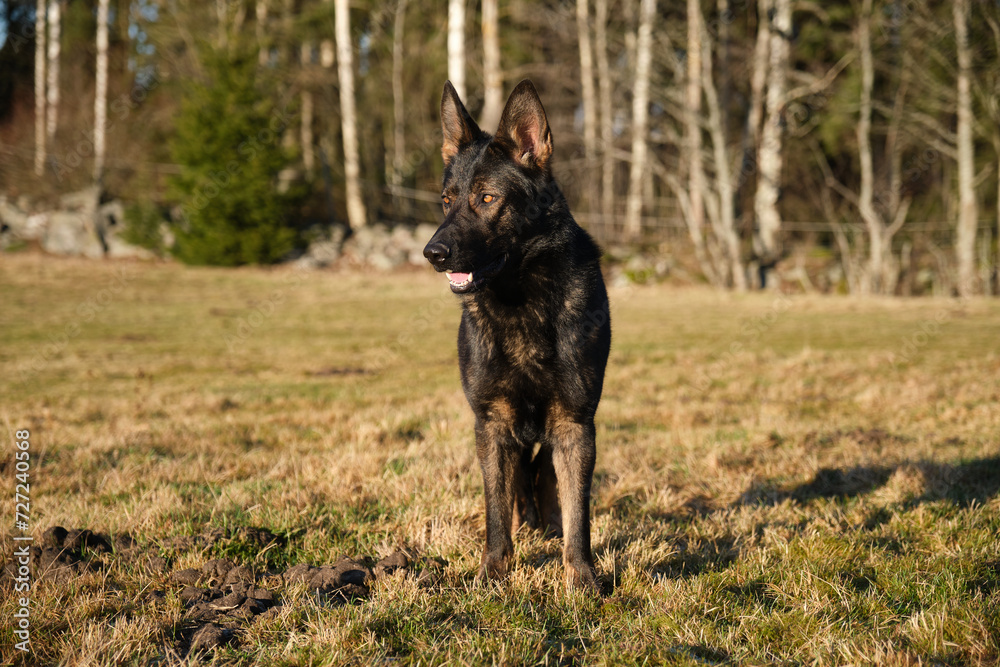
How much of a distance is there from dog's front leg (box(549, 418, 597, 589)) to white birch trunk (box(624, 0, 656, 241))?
637 inches

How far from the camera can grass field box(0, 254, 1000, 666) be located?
2385 mm

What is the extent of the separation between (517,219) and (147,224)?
2119 cm

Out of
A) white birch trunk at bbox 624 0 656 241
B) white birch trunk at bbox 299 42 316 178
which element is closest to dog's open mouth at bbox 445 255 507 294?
white birch trunk at bbox 624 0 656 241

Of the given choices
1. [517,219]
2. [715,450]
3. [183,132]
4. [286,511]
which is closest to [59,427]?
[286,511]

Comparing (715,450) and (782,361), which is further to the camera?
(782,361)

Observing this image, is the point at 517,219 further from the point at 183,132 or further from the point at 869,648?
the point at 183,132

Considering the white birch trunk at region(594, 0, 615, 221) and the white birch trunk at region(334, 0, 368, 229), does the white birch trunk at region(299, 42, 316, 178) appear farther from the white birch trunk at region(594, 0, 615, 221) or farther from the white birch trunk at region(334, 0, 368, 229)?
the white birch trunk at region(594, 0, 615, 221)

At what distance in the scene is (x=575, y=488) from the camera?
9.70 feet

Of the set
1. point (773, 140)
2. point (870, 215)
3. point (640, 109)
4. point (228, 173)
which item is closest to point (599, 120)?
point (640, 109)

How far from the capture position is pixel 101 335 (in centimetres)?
1114

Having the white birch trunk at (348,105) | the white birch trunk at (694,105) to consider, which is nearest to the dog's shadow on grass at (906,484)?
the white birch trunk at (694,105)

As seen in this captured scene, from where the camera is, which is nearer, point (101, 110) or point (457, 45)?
point (457, 45)

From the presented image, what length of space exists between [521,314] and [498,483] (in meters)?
0.79

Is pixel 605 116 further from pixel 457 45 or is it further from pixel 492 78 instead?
pixel 457 45
